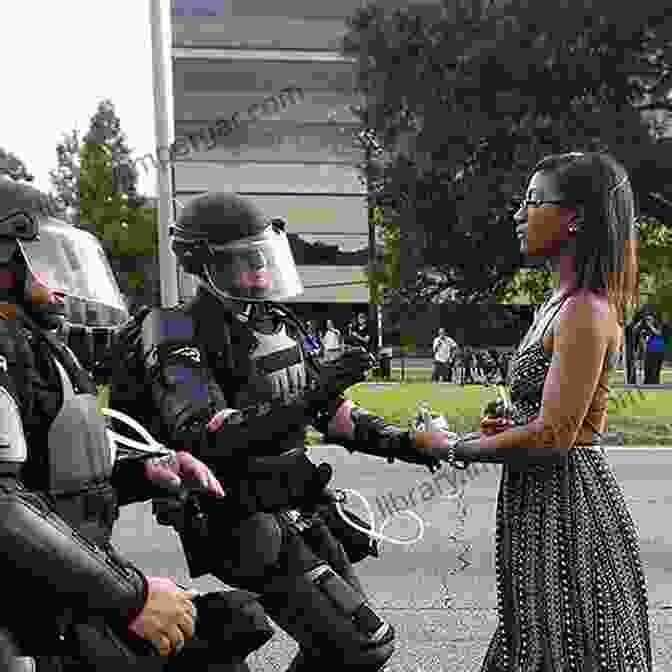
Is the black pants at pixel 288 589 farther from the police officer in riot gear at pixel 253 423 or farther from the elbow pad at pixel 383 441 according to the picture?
the elbow pad at pixel 383 441

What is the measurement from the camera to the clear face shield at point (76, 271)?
1979 millimetres

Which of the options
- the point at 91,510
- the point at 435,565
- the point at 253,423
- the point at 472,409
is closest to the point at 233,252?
the point at 253,423

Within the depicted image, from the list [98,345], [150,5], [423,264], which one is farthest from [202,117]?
[98,345]

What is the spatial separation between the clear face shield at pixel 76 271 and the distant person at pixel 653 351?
18.5m

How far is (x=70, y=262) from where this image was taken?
2.03 metres

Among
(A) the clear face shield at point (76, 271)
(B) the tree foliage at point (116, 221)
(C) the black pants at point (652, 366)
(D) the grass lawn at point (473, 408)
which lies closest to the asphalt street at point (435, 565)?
(A) the clear face shield at point (76, 271)

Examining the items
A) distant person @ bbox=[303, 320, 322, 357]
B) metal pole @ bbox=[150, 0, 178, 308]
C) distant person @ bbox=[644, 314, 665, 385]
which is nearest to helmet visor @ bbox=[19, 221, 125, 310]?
distant person @ bbox=[303, 320, 322, 357]

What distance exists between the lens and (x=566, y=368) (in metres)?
2.45

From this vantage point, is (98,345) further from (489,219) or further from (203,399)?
(489,219)

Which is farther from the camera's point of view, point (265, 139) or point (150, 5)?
point (265, 139)

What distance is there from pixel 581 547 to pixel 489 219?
1472 cm

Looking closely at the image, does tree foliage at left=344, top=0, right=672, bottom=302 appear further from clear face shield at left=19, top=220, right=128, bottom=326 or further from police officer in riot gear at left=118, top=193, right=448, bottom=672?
A: clear face shield at left=19, top=220, right=128, bottom=326

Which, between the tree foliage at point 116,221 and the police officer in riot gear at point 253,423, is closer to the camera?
the police officer in riot gear at point 253,423

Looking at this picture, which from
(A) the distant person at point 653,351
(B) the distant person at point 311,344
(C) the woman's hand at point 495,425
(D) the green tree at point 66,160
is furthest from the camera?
(D) the green tree at point 66,160
